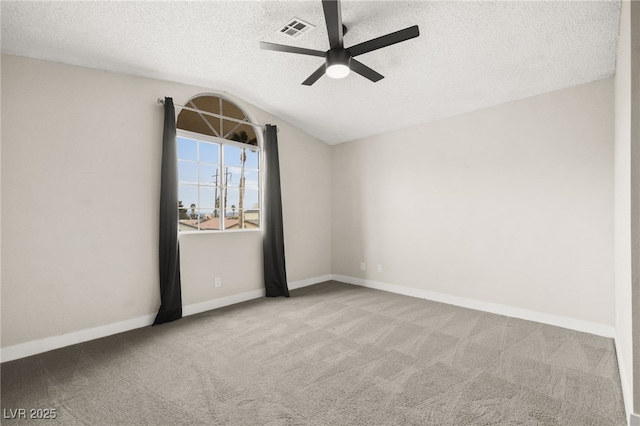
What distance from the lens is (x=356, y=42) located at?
2.69 m

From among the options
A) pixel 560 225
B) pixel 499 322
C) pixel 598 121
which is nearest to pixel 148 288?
pixel 499 322

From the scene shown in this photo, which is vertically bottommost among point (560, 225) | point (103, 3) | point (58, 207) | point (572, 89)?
point (560, 225)

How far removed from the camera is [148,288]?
129 inches

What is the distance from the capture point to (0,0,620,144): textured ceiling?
2248mm

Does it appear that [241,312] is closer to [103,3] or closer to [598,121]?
[103,3]

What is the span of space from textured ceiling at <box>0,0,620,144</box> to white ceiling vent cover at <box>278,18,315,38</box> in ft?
0.17

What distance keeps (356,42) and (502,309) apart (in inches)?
130

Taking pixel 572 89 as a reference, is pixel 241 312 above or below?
below

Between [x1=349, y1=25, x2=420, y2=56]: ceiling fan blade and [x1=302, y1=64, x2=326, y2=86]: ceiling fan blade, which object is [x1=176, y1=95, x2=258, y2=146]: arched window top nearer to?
[x1=302, y1=64, x2=326, y2=86]: ceiling fan blade

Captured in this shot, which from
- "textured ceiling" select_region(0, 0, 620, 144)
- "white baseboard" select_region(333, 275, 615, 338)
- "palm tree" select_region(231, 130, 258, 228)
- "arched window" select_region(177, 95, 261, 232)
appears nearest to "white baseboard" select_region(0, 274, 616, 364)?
"white baseboard" select_region(333, 275, 615, 338)

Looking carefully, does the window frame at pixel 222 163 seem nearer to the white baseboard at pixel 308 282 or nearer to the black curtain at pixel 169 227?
the black curtain at pixel 169 227

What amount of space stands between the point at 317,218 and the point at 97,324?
3.23 metres

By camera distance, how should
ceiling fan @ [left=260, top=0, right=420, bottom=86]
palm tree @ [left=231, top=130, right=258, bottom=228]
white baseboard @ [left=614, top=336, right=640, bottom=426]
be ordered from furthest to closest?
palm tree @ [left=231, top=130, right=258, bottom=228] < ceiling fan @ [left=260, top=0, right=420, bottom=86] < white baseboard @ [left=614, top=336, right=640, bottom=426]

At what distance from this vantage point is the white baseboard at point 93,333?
253cm
